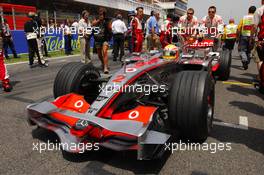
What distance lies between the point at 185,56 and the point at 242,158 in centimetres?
261

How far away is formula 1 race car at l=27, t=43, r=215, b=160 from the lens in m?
2.10

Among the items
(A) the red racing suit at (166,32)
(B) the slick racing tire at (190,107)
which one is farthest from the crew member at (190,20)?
(B) the slick racing tire at (190,107)

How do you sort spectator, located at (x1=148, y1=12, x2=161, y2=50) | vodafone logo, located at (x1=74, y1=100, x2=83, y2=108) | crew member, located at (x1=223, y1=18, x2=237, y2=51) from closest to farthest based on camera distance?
vodafone logo, located at (x1=74, y1=100, x2=83, y2=108) < spectator, located at (x1=148, y1=12, x2=161, y2=50) < crew member, located at (x1=223, y1=18, x2=237, y2=51)

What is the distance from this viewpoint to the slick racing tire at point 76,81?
3141 mm

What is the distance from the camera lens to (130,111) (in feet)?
8.39

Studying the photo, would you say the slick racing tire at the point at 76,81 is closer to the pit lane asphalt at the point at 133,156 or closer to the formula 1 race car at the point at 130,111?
the formula 1 race car at the point at 130,111

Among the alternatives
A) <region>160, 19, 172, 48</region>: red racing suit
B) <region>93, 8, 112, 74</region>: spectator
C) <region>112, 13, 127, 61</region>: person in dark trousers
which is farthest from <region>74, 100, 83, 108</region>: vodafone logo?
<region>160, 19, 172, 48</region>: red racing suit

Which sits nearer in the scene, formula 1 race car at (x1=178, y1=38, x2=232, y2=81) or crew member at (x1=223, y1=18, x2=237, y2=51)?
formula 1 race car at (x1=178, y1=38, x2=232, y2=81)

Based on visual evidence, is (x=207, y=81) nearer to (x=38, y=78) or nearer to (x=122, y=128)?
(x=122, y=128)

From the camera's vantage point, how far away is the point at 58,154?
2.42m

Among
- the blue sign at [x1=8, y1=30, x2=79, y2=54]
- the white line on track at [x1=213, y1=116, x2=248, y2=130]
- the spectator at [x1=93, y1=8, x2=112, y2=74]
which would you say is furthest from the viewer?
the blue sign at [x1=8, y1=30, x2=79, y2=54]

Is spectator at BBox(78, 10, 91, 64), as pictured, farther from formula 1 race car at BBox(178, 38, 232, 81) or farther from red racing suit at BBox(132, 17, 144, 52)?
formula 1 race car at BBox(178, 38, 232, 81)

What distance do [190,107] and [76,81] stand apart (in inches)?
59.9

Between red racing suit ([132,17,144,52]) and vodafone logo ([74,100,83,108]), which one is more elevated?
red racing suit ([132,17,144,52])
